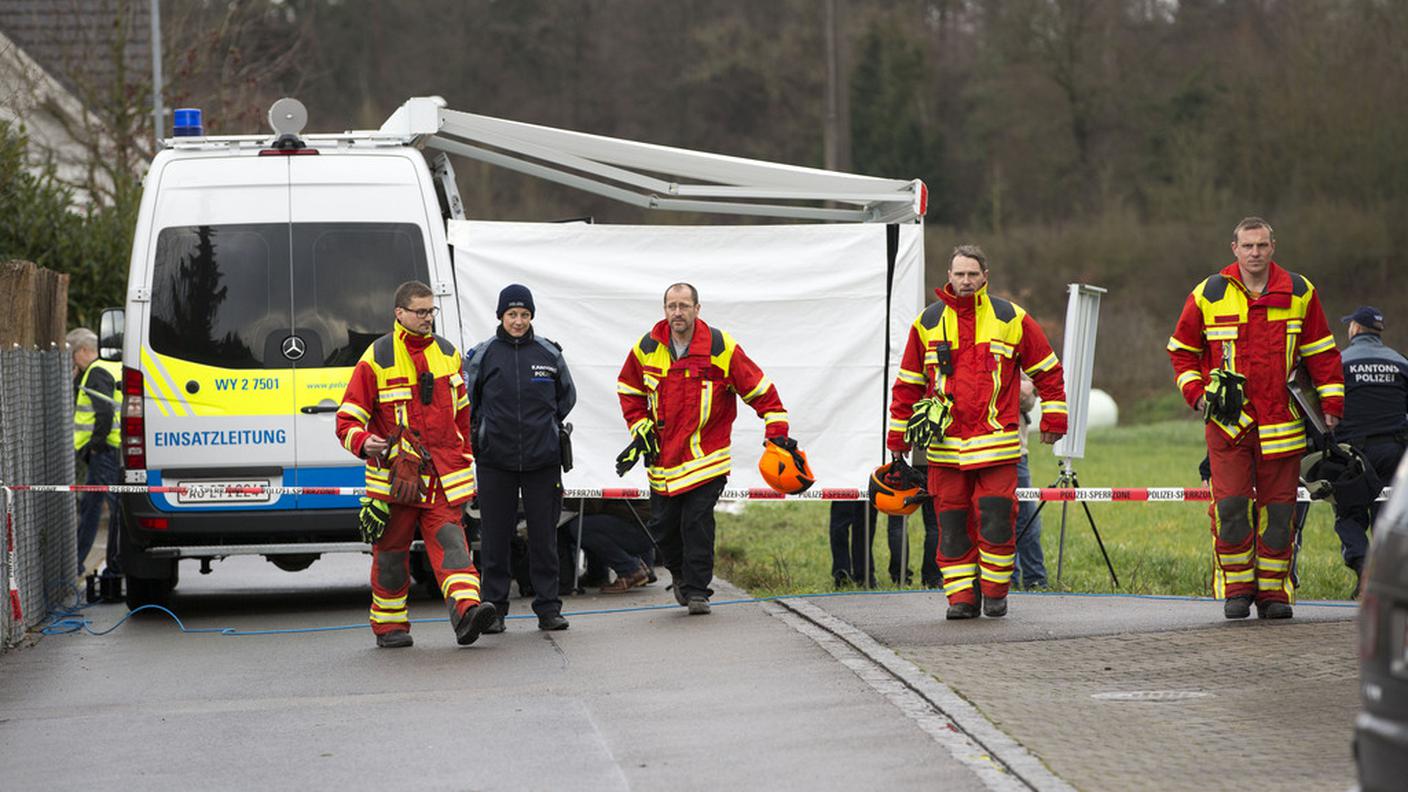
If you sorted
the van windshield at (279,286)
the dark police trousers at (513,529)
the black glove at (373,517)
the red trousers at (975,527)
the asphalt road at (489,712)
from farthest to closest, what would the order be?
the van windshield at (279,286) → the dark police trousers at (513,529) → the red trousers at (975,527) → the black glove at (373,517) → the asphalt road at (489,712)

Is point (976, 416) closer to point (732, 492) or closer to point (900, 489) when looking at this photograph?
point (900, 489)

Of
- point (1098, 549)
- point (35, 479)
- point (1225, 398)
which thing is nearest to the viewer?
point (1225, 398)

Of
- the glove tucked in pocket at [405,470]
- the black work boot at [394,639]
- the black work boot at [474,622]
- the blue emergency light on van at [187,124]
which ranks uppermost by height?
the blue emergency light on van at [187,124]

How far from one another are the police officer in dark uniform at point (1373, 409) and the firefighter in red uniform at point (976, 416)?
2.93 m

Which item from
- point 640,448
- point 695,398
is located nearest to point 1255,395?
point 695,398

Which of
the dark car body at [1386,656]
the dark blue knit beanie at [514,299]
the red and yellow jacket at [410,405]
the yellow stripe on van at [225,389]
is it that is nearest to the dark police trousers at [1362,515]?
the dark blue knit beanie at [514,299]

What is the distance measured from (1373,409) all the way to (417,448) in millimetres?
5857

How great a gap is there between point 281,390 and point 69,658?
209 centimetres

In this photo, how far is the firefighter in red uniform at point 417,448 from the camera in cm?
1006

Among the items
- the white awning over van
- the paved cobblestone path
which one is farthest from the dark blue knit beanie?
the white awning over van

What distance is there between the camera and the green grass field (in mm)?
13312

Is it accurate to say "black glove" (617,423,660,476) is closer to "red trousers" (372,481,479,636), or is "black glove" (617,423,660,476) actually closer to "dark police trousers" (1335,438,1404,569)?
"red trousers" (372,481,479,636)

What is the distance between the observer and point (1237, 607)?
998 cm

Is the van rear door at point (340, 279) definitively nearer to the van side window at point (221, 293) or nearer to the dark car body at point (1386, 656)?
the van side window at point (221, 293)
